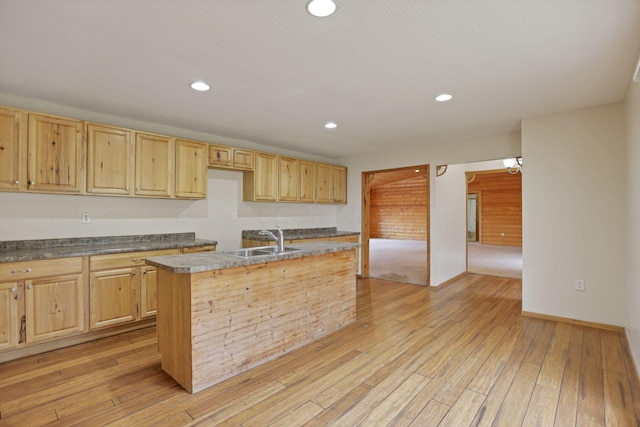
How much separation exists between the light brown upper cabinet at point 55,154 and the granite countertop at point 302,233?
7.37 feet

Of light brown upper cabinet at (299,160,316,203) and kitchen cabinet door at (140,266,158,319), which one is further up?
Result: light brown upper cabinet at (299,160,316,203)

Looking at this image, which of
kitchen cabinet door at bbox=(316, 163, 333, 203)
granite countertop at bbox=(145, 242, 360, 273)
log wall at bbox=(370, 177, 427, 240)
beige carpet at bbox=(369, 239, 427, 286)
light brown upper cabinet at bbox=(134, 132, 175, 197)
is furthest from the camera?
log wall at bbox=(370, 177, 427, 240)

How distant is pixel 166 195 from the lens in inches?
148

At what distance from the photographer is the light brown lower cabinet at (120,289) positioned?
298 centimetres

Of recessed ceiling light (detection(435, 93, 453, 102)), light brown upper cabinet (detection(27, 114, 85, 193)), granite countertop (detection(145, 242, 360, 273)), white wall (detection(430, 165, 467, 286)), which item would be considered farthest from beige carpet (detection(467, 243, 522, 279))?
light brown upper cabinet (detection(27, 114, 85, 193))

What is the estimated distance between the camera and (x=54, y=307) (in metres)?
2.77

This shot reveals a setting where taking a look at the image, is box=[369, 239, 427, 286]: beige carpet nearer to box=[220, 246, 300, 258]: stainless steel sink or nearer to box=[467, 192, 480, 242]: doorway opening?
box=[220, 246, 300, 258]: stainless steel sink

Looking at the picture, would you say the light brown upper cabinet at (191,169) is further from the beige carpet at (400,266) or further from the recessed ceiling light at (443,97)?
the beige carpet at (400,266)

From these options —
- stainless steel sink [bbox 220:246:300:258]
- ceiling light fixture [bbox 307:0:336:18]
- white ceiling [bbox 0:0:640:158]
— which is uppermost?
white ceiling [bbox 0:0:640:158]

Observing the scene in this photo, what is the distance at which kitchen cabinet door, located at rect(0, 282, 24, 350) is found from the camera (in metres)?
2.52

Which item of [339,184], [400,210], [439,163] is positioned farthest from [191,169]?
[400,210]

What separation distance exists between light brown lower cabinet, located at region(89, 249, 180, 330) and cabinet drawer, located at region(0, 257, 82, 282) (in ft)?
0.46

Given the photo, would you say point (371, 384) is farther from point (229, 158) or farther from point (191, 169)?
point (229, 158)

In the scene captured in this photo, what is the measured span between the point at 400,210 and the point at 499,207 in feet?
11.9
